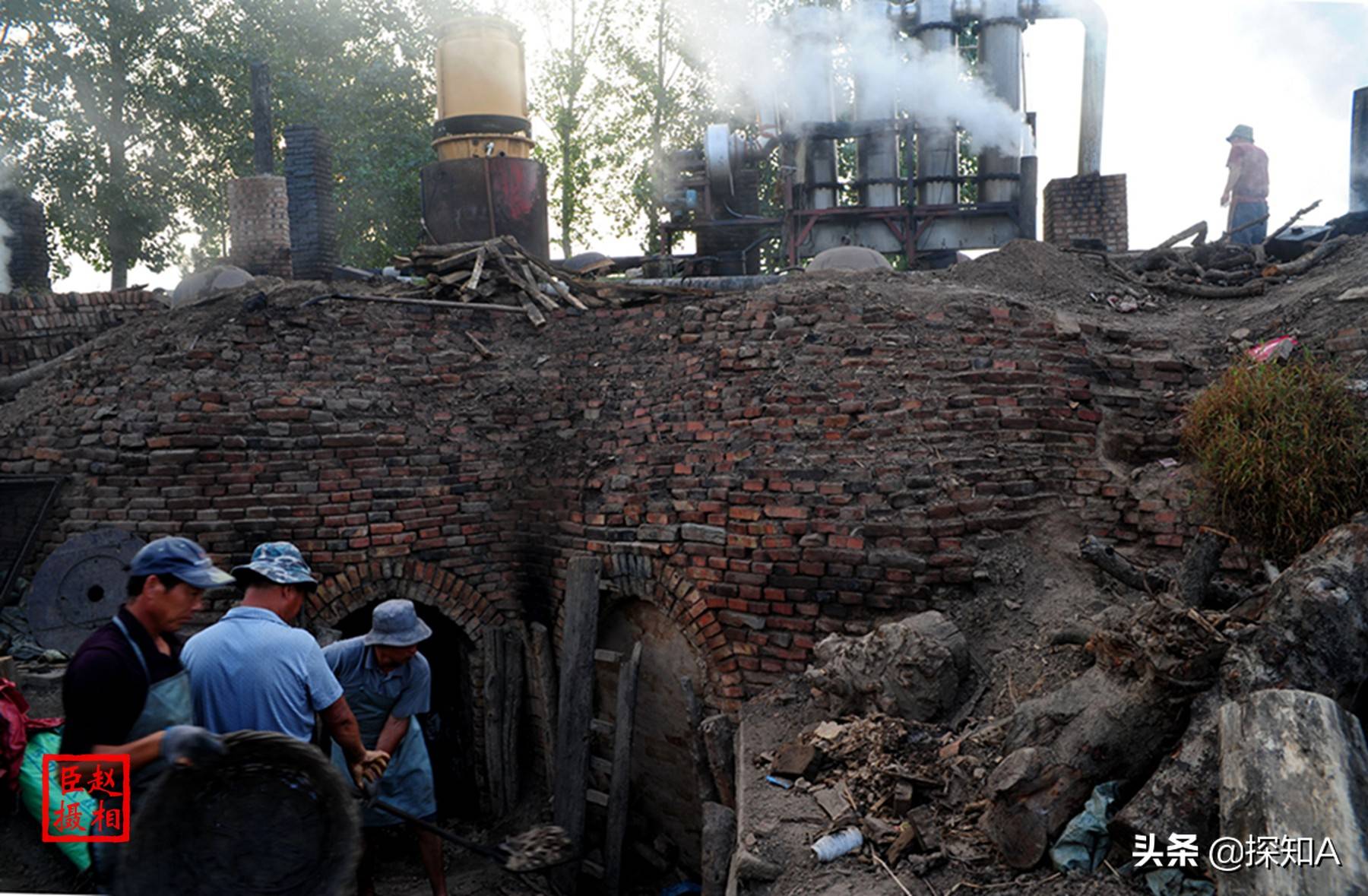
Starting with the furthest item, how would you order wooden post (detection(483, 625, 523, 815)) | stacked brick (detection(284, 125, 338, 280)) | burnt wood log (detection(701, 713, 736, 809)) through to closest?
stacked brick (detection(284, 125, 338, 280)), wooden post (detection(483, 625, 523, 815)), burnt wood log (detection(701, 713, 736, 809))

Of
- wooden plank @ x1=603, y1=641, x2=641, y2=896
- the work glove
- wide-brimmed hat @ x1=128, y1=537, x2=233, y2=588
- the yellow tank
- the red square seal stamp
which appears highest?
the yellow tank

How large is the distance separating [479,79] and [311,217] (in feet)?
8.88

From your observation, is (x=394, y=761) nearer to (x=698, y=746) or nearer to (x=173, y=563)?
(x=698, y=746)

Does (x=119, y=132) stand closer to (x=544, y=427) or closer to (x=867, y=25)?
(x=867, y=25)

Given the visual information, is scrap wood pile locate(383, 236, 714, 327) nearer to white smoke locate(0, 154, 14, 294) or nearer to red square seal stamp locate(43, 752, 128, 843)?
red square seal stamp locate(43, 752, 128, 843)

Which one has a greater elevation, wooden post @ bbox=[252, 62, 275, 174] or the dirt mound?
wooden post @ bbox=[252, 62, 275, 174]

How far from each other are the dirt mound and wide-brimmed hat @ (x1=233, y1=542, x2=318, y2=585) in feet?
18.4

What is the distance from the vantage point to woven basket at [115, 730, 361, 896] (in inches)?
109

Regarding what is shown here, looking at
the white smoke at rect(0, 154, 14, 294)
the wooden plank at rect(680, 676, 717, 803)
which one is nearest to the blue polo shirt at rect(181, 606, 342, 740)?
the wooden plank at rect(680, 676, 717, 803)

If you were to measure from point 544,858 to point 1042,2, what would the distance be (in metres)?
12.5

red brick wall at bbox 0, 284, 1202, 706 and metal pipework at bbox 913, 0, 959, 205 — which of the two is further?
metal pipework at bbox 913, 0, 959, 205

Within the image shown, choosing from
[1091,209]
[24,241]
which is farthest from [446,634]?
[24,241]

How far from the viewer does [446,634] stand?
315 inches

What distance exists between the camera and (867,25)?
12.8 m
